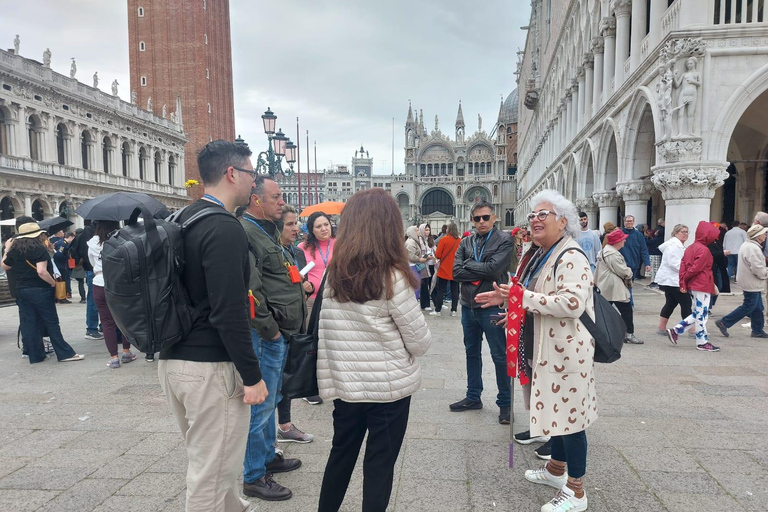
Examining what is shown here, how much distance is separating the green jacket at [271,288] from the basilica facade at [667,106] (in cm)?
1086

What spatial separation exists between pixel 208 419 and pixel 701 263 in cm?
706

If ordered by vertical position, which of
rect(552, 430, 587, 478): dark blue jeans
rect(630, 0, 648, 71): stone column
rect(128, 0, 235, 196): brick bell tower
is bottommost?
rect(552, 430, 587, 478): dark blue jeans

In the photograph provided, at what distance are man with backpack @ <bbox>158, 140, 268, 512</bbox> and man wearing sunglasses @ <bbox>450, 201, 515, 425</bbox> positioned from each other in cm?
258

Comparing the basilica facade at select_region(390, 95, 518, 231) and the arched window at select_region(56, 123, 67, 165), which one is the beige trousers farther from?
the basilica facade at select_region(390, 95, 518, 231)

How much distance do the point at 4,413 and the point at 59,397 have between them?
0.51 metres

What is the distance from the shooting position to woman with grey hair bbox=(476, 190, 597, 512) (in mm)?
2746

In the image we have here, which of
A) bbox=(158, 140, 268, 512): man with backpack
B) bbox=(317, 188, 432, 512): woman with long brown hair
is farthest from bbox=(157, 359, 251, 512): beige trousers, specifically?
bbox=(317, 188, 432, 512): woman with long brown hair

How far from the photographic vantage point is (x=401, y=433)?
245 centimetres

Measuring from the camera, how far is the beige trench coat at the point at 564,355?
2.74 meters

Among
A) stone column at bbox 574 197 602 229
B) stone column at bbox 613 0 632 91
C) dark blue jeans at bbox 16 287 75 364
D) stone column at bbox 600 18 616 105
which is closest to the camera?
A: dark blue jeans at bbox 16 287 75 364

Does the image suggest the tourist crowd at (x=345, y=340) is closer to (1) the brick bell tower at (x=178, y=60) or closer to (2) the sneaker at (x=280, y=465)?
(2) the sneaker at (x=280, y=465)

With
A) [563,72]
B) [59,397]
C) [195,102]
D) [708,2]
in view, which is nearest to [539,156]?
[563,72]

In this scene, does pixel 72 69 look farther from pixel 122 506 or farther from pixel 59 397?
pixel 122 506

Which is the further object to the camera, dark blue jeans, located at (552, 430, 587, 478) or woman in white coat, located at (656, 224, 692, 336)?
woman in white coat, located at (656, 224, 692, 336)
